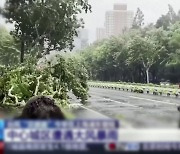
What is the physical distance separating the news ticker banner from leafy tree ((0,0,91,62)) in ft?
83.7

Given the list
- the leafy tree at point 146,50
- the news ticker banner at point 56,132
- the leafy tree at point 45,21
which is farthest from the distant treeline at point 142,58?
the news ticker banner at point 56,132


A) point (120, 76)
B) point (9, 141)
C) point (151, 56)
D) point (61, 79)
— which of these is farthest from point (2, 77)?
point (120, 76)

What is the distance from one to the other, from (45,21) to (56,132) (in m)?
27.7

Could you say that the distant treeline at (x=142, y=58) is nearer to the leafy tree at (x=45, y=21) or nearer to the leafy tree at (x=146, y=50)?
the leafy tree at (x=146, y=50)

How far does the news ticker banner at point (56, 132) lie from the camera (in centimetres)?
256

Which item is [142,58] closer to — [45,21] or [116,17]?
[116,17]

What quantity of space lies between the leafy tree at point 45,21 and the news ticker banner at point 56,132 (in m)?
25.5

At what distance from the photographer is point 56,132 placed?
2588 mm

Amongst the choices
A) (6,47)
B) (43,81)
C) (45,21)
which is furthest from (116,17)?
(43,81)

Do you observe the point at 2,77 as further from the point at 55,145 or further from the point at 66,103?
the point at 55,145

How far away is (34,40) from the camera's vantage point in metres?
31.8

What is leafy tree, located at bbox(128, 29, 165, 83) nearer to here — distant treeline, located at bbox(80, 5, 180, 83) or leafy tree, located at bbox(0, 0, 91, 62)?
distant treeline, located at bbox(80, 5, 180, 83)

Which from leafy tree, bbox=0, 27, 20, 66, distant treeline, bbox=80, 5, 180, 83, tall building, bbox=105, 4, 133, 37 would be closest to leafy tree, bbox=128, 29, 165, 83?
distant treeline, bbox=80, 5, 180, 83

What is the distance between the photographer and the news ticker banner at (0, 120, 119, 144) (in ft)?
8.41
